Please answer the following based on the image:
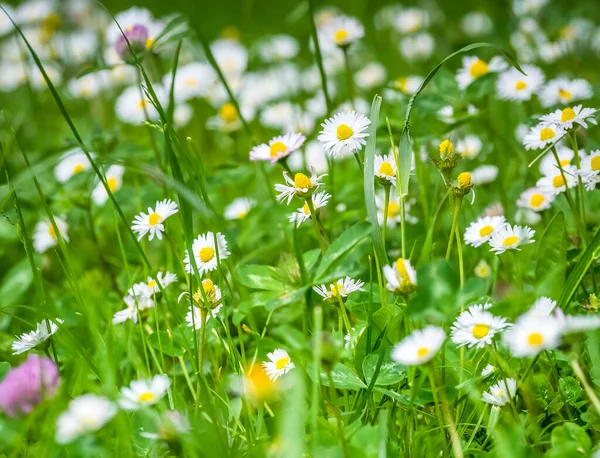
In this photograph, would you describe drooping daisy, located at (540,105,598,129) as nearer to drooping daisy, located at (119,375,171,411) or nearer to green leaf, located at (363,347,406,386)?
green leaf, located at (363,347,406,386)

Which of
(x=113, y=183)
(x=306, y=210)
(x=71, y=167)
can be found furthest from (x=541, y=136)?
(x=71, y=167)

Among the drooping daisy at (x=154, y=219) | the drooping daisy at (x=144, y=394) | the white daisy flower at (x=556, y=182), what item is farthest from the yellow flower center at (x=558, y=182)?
the drooping daisy at (x=144, y=394)

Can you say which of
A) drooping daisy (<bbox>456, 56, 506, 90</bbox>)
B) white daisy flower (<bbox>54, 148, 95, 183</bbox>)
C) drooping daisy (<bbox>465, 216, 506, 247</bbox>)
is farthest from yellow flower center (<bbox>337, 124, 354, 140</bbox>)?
white daisy flower (<bbox>54, 148, 95, 183</bbox>)

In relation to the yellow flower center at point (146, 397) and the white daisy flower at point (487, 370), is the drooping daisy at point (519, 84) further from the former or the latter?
the yellow flower center at point (146, 397)

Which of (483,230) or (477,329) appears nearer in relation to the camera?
(477,329)

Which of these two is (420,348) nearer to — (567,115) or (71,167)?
(567,115)

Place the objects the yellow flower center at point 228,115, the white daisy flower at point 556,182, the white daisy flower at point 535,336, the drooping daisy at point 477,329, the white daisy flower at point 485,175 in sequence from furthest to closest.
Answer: the yellow flower center at point 228,115 < the white daisy flower at point 485,175 < the white daisy flower at point 556,182 < the drooping daisy at point 477,329 < the white daisy flower at point 535,336

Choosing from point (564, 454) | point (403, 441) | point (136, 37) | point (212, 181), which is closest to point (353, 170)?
point (212, 181)

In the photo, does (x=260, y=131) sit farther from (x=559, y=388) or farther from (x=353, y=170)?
(x=559, y=388)

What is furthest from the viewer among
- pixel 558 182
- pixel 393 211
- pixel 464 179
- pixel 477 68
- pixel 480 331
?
pixel 477 68
